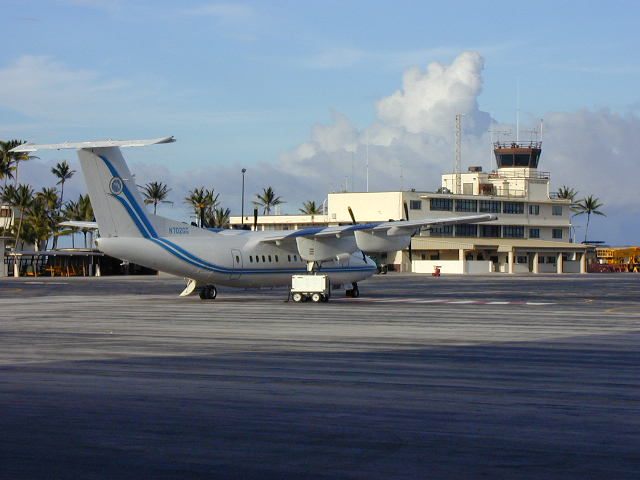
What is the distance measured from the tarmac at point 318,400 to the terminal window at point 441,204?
8715cm

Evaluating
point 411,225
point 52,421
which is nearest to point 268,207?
point 411,225

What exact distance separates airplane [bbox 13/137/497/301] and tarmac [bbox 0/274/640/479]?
390 inches

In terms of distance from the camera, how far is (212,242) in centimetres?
4212

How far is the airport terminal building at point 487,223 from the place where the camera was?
114 meters

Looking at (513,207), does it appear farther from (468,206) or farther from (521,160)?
(521,160)

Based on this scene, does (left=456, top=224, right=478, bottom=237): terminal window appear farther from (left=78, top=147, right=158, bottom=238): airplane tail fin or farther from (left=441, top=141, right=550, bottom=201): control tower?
(left=78, top=147, right=158, bottom=238): airplane tail fin

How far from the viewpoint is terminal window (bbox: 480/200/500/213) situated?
119 meters

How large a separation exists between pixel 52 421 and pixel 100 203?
27247 mm

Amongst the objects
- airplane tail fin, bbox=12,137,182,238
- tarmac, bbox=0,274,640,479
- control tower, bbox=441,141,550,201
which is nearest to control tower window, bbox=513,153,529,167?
control tower, bbox=441,141,550,201

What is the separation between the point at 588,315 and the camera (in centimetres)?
3425

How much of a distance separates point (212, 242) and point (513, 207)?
85.5m

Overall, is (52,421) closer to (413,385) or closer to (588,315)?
(413,385)

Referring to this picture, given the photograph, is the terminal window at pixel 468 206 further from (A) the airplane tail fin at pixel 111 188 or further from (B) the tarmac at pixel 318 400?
(B) the tarmac at pixel 318 400

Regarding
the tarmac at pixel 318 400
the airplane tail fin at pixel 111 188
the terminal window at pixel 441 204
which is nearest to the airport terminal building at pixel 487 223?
the terminal window at pixel 441 204
